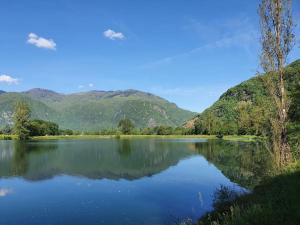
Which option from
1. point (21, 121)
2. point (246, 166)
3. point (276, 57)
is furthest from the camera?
point (21, 121)

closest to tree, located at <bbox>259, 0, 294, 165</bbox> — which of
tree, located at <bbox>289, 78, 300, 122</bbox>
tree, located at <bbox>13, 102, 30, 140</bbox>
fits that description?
tree, located at <bbox>289, 78, 300, 122</bbox>

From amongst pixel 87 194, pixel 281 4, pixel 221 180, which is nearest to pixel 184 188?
pixel 221 180

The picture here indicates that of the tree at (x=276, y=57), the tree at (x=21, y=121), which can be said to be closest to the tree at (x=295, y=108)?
the tree at (x=276, y=57)

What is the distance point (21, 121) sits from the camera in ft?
530

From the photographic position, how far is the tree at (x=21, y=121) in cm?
16062

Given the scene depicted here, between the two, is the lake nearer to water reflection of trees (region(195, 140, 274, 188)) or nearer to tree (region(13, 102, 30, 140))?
water reflection of trees (region(195, 140, 274, 188))

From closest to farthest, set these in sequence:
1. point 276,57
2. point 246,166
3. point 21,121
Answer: point 276,57
point 246,166
point 21,121

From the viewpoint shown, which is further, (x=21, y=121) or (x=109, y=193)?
(x=21, y=121)

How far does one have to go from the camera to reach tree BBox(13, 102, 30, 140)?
160625mm

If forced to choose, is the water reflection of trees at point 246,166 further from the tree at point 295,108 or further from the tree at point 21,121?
the tree at point 21,121

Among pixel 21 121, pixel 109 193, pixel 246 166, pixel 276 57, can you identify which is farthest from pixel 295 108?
pixel 21 121

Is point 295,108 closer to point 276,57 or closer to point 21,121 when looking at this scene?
point 276,57

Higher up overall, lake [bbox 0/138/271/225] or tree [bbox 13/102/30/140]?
tree [bbox 13/102/30/140]

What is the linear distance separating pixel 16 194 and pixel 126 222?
1420 centimetres
